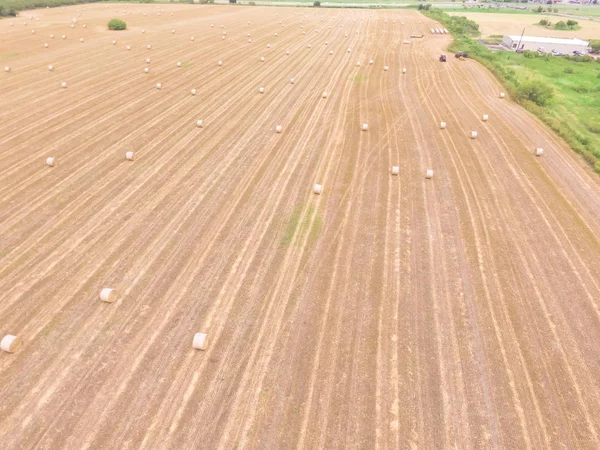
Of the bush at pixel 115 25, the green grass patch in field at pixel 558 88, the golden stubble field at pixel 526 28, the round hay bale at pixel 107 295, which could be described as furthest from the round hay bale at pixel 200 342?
the golden stubble field at pixel 526 28

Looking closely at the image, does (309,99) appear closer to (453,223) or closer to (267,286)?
(453,223)

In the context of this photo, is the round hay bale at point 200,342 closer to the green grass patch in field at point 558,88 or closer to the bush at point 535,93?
the green grass patch in field at point 558,88

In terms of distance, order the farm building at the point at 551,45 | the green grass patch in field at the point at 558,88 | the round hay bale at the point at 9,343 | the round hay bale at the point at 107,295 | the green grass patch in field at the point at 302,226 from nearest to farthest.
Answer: the round hay bale at the point at 9,343, the round hay bale at the point at 107,295, the green grass patch in field at the point at 302,226, the green grass patch in field at the point at 558,88, the farm building at the point at 551,45

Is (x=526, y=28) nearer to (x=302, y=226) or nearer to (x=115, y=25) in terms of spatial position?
(x=115, y=25)

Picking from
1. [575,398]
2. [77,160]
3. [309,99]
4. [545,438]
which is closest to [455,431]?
[545,438]

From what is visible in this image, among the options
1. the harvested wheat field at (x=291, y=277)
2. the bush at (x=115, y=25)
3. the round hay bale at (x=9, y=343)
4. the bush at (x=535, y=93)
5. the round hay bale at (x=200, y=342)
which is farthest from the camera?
the bush at (x=115, y=25)

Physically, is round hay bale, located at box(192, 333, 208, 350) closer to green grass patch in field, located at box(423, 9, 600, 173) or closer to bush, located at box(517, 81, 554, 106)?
green grass patch in field, located at box(423, 9, 600, 173)
